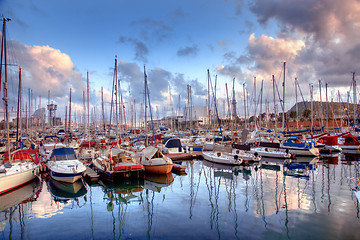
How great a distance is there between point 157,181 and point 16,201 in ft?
39.6

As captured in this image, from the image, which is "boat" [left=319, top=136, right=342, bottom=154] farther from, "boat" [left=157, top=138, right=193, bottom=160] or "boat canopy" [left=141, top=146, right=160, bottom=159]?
"boat canopy" [left=141, top=146, right=160, bottom=159]

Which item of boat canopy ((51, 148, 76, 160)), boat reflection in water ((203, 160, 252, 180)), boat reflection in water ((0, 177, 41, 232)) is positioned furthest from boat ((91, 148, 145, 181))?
boat reflection in water ((203, 160, 252, 180))

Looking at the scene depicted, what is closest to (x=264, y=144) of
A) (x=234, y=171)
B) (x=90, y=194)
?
(x=234, y=171)

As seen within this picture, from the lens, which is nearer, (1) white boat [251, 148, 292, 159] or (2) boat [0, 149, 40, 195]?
(2) boat [0, 149, 40, 195]

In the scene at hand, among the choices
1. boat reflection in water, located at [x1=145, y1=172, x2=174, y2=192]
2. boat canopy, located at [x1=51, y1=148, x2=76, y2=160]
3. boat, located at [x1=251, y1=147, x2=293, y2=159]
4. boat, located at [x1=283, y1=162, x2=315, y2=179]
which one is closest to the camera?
boat reflection in water, located at [x1=145, y1=172, x2=174, y2=192]

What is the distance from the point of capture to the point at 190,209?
49.0 feet

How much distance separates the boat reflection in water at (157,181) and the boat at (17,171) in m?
11.5

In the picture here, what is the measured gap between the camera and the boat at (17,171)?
60.8 ft

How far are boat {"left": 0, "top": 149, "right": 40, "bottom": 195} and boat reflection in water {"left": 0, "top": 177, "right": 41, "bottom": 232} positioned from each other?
1.80 ft

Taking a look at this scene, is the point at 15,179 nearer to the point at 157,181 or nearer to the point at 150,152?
the point at 157,181

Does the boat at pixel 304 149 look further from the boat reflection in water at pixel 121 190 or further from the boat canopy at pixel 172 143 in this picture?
the boat reflection in water at pixel 121 190

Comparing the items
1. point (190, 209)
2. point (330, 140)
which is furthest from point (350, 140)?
point (190, 209)

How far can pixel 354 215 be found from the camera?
42.8ft

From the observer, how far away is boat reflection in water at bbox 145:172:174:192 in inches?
838
